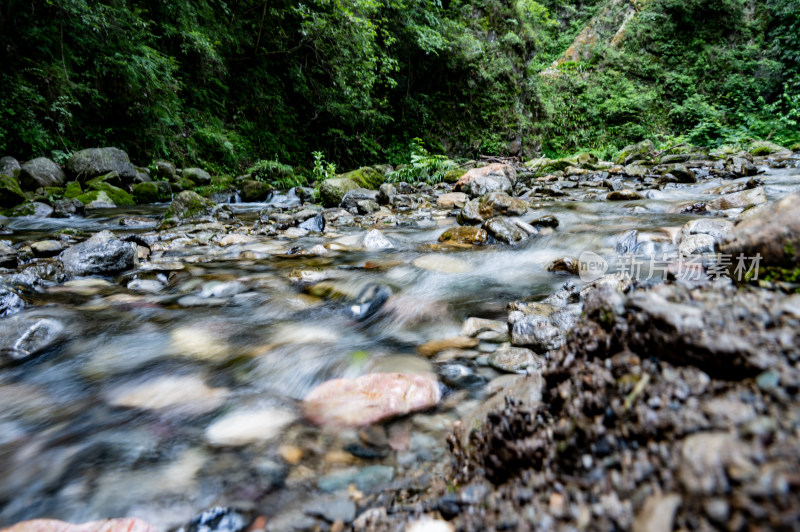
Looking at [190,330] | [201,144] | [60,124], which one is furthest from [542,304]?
[201,144]

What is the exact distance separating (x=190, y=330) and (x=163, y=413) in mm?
963

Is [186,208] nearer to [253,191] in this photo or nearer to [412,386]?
[253,191]

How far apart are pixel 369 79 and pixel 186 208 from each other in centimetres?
805

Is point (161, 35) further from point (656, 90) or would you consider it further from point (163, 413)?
point (656, 90)

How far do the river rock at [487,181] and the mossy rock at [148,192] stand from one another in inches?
281

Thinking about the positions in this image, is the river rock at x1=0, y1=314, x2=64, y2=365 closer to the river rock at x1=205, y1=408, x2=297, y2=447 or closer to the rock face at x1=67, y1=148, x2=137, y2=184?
the river rock at x1=205, y1=408, x2=297, y2=447

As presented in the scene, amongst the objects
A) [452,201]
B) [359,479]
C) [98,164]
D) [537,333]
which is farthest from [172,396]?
[98,164]

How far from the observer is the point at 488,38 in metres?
16.0

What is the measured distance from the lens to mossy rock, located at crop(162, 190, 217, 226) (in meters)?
6.57

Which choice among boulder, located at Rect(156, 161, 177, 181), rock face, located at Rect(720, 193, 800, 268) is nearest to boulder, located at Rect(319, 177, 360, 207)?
boulder, located at Rect(156, 161, 177, 181)

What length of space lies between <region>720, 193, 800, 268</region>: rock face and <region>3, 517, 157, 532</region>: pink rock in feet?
6.15

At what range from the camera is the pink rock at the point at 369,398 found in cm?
147

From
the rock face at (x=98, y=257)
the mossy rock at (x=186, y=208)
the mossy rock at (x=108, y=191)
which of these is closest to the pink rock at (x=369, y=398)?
the rock face at (x=98, y=257)

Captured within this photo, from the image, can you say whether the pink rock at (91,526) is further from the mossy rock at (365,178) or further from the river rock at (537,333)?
the mossy rock at (365,178)
